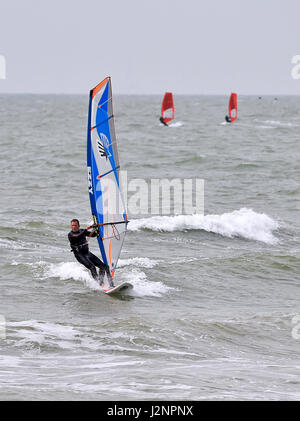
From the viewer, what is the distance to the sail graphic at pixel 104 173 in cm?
1016

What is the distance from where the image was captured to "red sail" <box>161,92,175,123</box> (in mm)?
49256

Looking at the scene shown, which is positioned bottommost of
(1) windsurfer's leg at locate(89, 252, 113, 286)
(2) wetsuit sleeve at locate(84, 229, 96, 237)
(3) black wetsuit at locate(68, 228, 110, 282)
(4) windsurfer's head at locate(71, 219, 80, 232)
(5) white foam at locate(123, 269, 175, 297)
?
(5) white foam at locate(123, 269, 175, 297)

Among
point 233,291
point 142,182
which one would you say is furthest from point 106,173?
point 142,182

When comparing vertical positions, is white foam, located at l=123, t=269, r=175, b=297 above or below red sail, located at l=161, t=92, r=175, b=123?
below

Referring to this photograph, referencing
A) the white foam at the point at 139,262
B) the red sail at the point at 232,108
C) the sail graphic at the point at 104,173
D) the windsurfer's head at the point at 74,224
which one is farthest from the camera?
the red sail at the point at 232,108

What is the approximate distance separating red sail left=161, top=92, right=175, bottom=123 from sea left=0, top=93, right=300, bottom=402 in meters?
25.3

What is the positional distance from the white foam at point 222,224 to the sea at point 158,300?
0.14 ft

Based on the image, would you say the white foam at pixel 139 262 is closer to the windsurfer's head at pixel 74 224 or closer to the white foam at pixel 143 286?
the white foam at pixel 143 286

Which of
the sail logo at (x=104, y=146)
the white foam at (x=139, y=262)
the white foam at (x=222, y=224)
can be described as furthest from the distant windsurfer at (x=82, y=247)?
the white foam at (x=222, y=224)

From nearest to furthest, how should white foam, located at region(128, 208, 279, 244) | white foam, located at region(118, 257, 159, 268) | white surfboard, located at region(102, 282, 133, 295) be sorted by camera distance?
1. white surfboard, located at region(102, 282, 133, 295)
2. white foam, located at region(118, 257, 159, 268)
3. white foam, located at region(128, 208, 279, 244)

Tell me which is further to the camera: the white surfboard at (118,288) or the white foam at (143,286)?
the white foam at (143,286)

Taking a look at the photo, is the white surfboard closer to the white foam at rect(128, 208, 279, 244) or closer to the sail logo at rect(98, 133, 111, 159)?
the sail logo at rect(98, 133, 111, 159)

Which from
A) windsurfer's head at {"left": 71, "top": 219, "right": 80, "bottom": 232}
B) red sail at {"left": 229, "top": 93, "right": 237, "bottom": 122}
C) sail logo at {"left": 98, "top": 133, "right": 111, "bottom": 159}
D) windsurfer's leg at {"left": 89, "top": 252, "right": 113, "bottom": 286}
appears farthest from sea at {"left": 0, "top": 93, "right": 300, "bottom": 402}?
red sail at {"left": 229, "top": 93, "right": 237, "bottom": 122}

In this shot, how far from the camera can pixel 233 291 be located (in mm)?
11773
